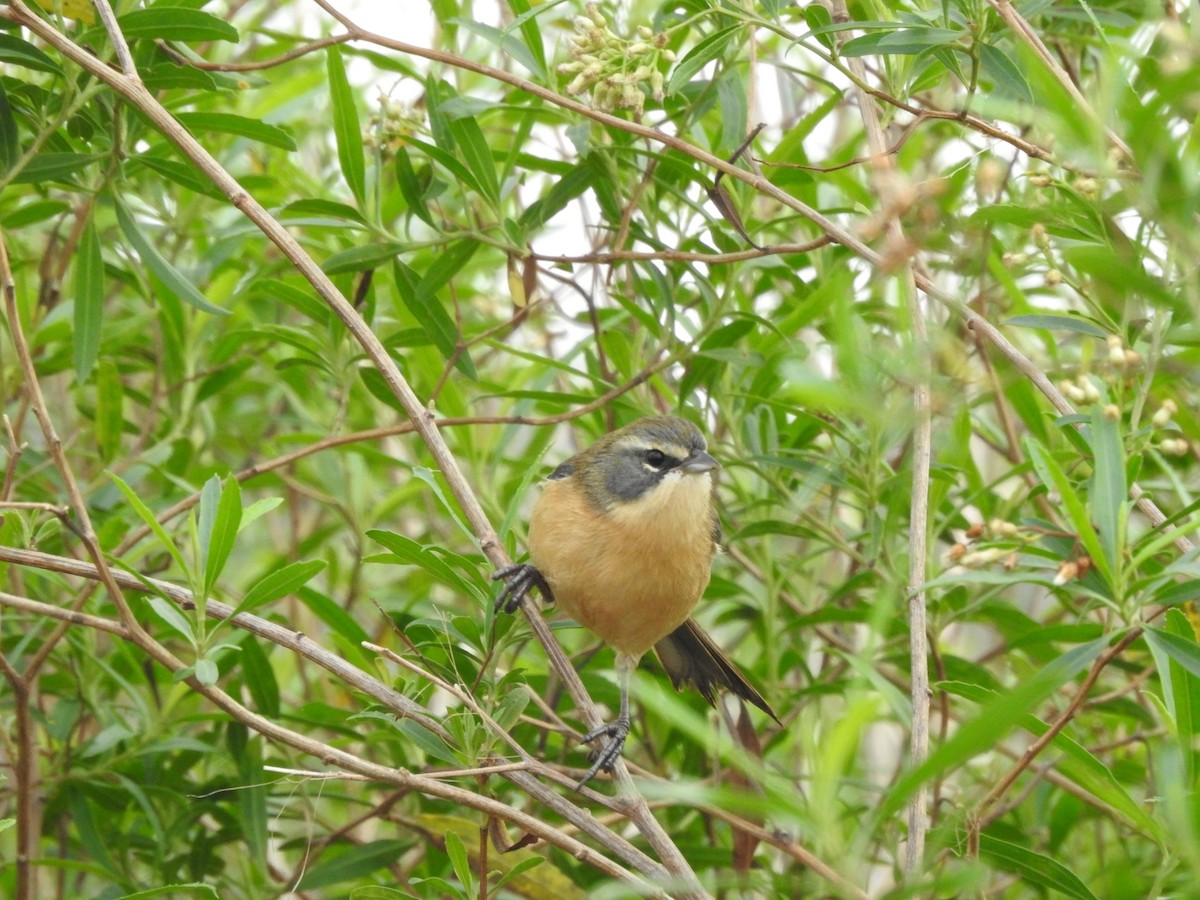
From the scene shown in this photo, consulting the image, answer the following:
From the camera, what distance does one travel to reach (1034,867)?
2842mm

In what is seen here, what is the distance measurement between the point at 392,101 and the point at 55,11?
90cm

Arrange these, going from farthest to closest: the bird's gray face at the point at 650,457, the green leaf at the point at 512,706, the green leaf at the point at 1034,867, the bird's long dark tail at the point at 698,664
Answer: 1. the bird's long dark tail at the point at 698,664
2. the bird's gray face at the point at 650,457
3. the green leaf at the point at 512,706
4. the green leaf at the point at 1034,867

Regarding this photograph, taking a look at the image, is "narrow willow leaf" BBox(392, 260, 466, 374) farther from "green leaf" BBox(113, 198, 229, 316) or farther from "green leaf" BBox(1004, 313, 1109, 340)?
"green leaf" BBox(1004, 313, 1109, 340)

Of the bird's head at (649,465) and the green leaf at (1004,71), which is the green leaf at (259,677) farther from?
the green leaf at (1004,71)

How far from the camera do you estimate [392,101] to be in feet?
12.1

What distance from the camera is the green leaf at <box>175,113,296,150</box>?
356 cm

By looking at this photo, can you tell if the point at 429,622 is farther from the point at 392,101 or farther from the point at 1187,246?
the point at 1187,246

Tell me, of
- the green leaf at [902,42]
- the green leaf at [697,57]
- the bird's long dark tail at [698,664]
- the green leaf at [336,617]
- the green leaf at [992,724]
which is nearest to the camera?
the green leaf at [992,724]

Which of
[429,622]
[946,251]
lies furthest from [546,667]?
[946,251]

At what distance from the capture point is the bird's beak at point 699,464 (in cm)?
390

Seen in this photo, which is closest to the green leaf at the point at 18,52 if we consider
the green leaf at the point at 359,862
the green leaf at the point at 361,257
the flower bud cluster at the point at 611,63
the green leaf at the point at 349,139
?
the green leaf at the point at 349,139

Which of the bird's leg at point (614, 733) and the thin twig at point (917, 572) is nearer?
the thin twig at point (917, 572)

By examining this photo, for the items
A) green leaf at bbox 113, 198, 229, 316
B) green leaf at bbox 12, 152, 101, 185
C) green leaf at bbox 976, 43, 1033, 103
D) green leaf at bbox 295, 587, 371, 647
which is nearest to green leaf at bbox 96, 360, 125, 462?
green leaf at bbox 113, 198, 229, 316

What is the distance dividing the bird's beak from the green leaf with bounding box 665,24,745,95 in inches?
44.7
